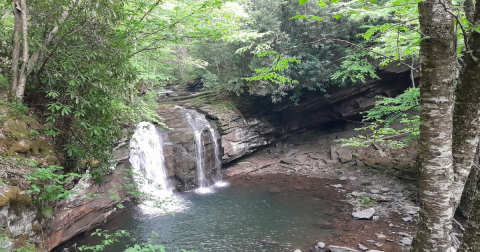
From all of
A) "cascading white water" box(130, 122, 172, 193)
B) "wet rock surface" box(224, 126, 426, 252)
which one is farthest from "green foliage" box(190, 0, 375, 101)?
"cascading white water" box(130, 122, 172, 193)

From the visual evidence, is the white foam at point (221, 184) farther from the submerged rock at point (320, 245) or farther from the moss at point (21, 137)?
the moss at point (21, 137)

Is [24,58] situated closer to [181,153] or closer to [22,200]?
[22,200]

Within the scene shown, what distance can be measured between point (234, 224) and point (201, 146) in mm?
6326

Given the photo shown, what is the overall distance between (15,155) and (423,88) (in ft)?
20.2

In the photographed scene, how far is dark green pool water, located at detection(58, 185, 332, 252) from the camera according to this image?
26.8ft

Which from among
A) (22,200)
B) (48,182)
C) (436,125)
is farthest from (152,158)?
(436,125)

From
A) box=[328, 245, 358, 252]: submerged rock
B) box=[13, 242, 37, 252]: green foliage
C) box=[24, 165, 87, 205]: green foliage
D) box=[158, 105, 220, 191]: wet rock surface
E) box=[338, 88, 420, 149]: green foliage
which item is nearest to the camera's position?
box=[24, 165, 87, 205]: green foliage

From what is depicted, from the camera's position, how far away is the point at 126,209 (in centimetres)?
1110

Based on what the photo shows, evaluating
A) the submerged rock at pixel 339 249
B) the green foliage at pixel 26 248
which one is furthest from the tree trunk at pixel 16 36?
the submerged rock at pixel 339 249

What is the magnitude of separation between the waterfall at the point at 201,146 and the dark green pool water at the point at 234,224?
205cm

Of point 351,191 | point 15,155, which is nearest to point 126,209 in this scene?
point 15,155

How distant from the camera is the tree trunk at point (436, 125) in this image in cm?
216

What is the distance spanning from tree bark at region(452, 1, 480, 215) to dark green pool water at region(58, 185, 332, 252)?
6.30 metres

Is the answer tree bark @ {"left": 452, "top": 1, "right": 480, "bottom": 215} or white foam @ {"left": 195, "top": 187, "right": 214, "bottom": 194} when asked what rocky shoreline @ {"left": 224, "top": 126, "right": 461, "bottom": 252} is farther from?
tree bark @ {"left": 452, "top": 1, "right": 480, "bottom": 215}
